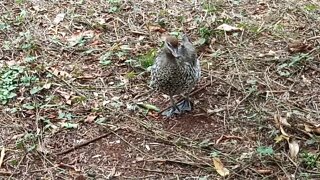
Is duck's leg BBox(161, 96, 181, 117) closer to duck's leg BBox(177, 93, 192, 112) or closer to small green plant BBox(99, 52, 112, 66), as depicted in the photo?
duck's leg BBox(177, 93, 192, 112)

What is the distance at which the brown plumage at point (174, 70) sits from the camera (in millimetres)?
4328

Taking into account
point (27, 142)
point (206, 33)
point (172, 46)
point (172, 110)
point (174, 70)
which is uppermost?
point (172, 46)

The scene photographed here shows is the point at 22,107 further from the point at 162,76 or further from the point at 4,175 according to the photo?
the point at 162,76

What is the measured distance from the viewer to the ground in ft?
13.4

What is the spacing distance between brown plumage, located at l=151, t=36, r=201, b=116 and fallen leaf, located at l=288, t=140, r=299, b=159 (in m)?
0.88

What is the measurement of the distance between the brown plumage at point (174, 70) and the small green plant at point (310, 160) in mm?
1022

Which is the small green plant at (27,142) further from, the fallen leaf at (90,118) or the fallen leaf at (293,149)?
the fallen leaf at (293,149)

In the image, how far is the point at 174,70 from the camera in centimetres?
433

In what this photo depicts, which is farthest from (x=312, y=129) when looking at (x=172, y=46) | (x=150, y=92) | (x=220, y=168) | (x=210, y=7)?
(x=210, y=7)

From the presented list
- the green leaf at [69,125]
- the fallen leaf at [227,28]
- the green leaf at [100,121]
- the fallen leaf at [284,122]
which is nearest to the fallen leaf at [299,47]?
the fallen leaf at [227,28]

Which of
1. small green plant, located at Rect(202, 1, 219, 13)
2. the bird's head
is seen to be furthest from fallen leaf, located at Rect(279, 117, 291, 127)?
small green plant, located at Rect(202, 1, 219, 13)

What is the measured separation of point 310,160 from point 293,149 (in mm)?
154

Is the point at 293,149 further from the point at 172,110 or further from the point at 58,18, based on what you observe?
the point at 58,18

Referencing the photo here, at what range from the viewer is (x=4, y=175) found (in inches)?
160
